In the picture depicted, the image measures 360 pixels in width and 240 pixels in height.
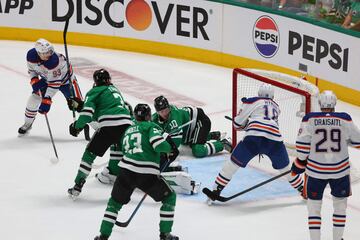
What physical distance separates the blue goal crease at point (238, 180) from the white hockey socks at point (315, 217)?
1.25 meters

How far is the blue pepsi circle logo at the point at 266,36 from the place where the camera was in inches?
428

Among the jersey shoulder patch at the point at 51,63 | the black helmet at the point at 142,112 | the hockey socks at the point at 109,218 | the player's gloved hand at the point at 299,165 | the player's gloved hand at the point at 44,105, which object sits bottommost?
the player's gloved hand at the point at 44,105

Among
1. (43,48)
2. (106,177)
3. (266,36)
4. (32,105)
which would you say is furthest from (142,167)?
(266,36)

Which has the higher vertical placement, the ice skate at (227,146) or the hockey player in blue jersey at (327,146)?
the hockey player in blue jersey at (327,146)

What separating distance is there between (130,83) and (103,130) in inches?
143

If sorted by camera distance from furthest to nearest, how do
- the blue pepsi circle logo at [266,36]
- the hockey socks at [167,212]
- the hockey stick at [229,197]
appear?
the blue pepsi circle logo at [266,36] → the hockey stick at [229,197] → the hockey socks at [167,212]

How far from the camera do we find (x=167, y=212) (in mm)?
6410

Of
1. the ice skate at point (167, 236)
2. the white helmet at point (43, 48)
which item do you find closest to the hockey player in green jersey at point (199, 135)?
the white helmet at point (43, 48)

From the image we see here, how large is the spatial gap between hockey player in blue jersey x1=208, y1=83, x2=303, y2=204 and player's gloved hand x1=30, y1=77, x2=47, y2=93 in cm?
238

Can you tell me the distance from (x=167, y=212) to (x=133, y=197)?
1.08 metres

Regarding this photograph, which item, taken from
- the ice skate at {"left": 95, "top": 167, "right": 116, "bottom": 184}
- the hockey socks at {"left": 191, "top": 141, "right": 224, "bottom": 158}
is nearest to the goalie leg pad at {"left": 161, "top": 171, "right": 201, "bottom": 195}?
the ice skate at {"left": 95, "top": 167, "right": 116, "bottom": 184}

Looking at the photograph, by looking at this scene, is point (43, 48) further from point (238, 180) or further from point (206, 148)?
point (238, 180)

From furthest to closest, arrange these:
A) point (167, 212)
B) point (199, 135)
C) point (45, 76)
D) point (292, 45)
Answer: point (292, 45) → point (45, 76) → point (199, 135) → point (167, 212)

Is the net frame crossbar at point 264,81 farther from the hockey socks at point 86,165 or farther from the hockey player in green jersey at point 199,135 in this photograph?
the hockey socks at point 86,165
